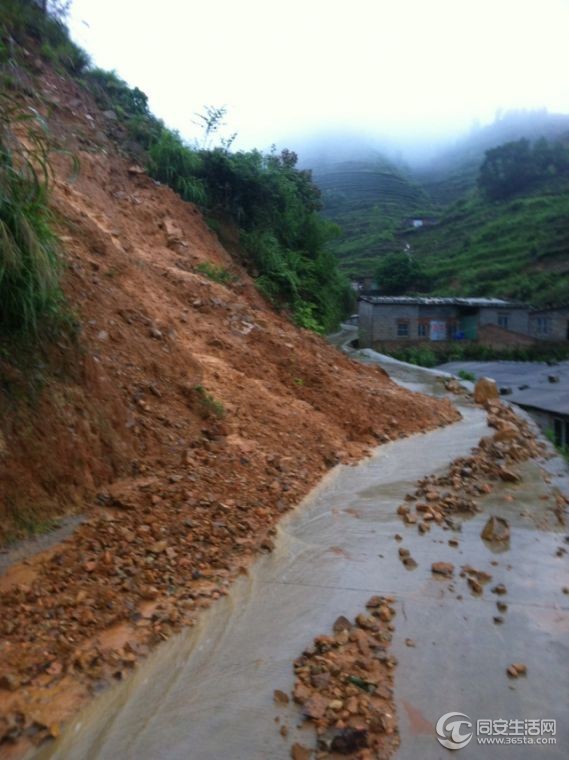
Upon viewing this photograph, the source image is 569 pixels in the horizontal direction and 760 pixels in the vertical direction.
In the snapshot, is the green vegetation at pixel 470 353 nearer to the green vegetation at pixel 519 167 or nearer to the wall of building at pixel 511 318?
the wall of building at pixel 511 318

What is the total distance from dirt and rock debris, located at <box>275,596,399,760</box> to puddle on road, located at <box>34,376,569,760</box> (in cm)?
7

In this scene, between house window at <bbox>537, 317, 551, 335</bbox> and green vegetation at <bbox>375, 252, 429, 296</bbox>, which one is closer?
house window at <bbox>537, 317, 551, 335</bbox>

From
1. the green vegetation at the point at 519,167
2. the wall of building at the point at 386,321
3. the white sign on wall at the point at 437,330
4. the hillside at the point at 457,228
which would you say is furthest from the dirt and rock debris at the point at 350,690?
the green vegetation at the point at 519,167

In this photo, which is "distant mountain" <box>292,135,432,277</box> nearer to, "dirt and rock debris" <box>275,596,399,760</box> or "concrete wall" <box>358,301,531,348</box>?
"concrete wall" <box>358,301,531,348</box>

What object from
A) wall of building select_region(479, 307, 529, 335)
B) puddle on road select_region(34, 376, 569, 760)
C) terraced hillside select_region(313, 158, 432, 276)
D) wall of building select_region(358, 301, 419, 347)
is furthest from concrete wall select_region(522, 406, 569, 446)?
terraced hillside select_region(313, 158, 432, 276)

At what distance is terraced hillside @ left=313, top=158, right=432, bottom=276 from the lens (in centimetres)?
5053

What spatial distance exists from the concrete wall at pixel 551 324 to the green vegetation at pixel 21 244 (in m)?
23.0

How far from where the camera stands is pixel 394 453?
7.35 m

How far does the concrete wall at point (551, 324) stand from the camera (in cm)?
2441

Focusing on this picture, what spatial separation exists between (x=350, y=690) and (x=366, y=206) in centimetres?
6587

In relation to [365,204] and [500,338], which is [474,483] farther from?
[365,204]

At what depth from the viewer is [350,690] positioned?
2.92 meters

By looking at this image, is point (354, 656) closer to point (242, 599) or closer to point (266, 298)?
point (242, 599)

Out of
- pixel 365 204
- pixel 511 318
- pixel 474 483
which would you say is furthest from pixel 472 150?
pixel 474 483
